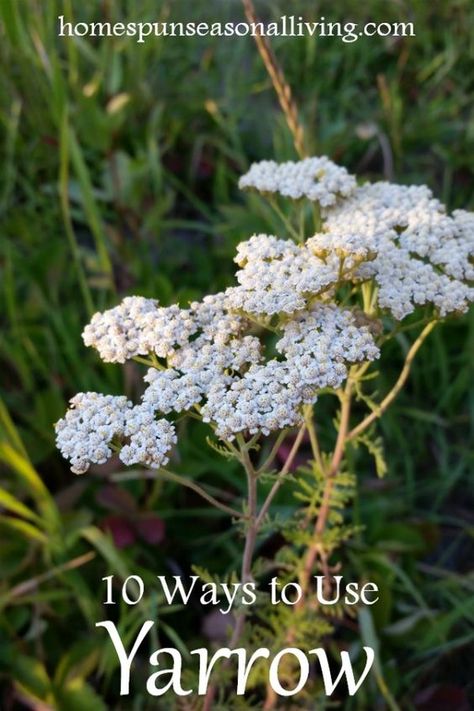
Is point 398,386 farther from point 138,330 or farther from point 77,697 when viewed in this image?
point 77,697

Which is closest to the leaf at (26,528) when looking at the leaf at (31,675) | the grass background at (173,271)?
the grass background at (173,271)

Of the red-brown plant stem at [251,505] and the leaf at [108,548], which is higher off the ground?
the leaf at [108,548]

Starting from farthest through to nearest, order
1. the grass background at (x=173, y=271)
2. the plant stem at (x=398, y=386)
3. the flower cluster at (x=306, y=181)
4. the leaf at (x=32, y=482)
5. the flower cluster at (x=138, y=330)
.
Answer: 1. the grass background at (x=173, y=271)
2. the leaf at (x=32, y=482)
3. the flower cluster at (x=306, y=181)
4. the plant stem at (x=398, y=386)
5. the flower cluster at (x=138, y=330)

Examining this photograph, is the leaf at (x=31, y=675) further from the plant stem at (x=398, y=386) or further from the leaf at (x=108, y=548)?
the plant stem at (x=398, y=386)

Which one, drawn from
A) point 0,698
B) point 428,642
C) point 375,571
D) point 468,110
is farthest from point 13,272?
point 468,110

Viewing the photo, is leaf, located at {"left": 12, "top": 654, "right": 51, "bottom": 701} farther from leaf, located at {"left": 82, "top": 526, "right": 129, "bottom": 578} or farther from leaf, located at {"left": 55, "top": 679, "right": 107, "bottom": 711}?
leaf, located at {"left": 82, "top": 526, "right": 129, "bottom": 578}

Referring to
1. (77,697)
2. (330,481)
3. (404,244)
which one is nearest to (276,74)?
(404,244)

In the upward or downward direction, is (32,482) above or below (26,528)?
above
